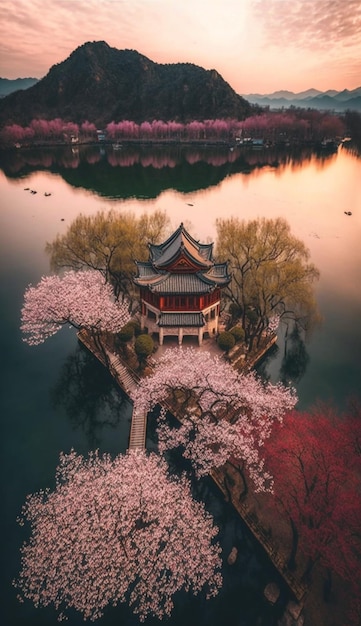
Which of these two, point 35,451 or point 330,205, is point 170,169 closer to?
point 330,205

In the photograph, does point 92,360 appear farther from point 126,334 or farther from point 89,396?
point 126,334

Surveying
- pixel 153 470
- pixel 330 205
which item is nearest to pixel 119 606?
pixel 153 470

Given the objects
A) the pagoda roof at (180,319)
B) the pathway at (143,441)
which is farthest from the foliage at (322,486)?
the pagoda roof at (180,319)

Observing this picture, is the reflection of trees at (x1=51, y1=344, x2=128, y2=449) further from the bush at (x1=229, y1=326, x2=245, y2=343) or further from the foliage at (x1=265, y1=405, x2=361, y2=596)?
the foliage at (x1=265, y1=405, x2=361, y2=596)

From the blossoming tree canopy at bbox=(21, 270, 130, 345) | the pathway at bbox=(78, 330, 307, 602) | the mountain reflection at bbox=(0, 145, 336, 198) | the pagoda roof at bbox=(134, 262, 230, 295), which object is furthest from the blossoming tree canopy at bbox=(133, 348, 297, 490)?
the mountain reflection at bbox=(0, 145, 336, 198)

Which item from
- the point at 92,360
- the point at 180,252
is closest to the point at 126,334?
the point at 92,360
